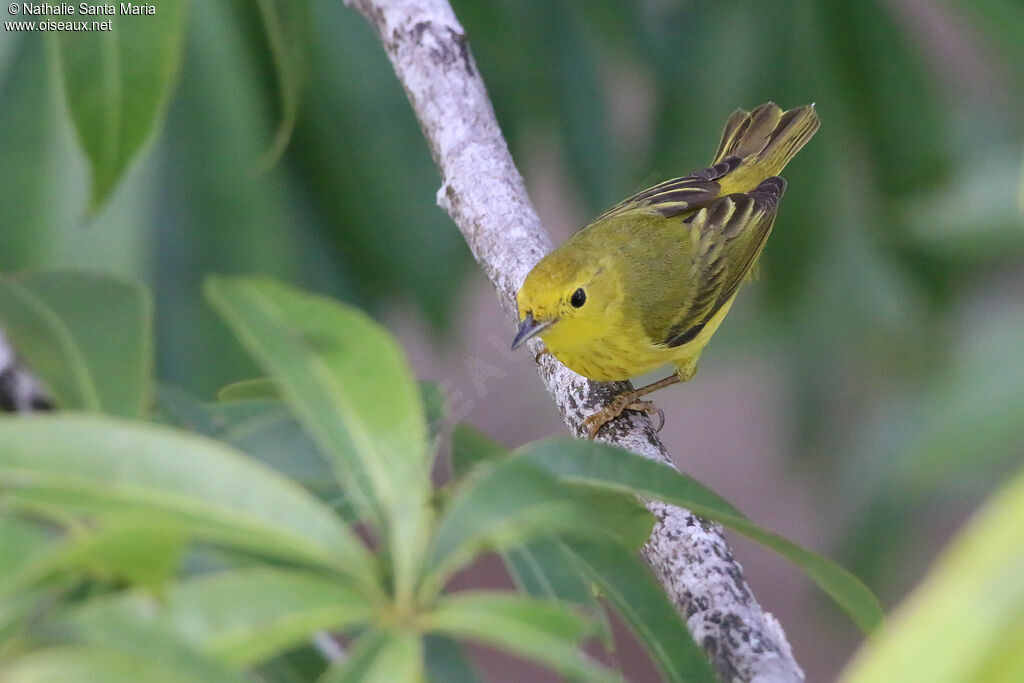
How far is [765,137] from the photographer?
11.1 feet

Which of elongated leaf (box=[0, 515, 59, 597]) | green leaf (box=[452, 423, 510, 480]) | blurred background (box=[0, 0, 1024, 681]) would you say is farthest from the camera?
blurred background (box=[0, 0, 1024, 681])

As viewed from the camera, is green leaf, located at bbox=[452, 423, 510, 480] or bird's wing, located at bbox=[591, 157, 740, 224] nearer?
green leaf, located at bbox=[452, 423, 510, 480]

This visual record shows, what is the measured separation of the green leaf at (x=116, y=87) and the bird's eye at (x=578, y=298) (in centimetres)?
126

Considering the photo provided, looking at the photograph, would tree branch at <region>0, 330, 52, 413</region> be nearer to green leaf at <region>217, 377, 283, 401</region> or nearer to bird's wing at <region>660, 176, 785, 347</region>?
green leaf at <region>217, 377, 283, 401</region>

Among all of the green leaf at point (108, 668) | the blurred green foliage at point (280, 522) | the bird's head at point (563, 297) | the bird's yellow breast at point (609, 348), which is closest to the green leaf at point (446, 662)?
the blurred green foliage at point (280, 522)

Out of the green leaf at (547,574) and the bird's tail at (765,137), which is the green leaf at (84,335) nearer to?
the green leaf at (547,574)

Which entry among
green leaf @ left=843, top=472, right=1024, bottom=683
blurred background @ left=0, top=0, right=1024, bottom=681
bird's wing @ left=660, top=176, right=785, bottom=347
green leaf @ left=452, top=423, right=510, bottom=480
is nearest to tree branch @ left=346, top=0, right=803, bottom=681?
blurred background @ left=0, top=0, right=1024, bottom=681

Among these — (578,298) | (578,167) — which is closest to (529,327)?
(578,298)

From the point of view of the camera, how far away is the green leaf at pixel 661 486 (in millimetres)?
837

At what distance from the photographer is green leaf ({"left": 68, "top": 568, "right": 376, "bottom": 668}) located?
0.60m

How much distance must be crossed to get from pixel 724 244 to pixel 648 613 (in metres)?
2.34

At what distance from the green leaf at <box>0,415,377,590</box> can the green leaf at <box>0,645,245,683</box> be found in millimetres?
79

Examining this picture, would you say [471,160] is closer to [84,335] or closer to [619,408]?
[619,408]

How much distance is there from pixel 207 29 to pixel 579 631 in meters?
2.63
